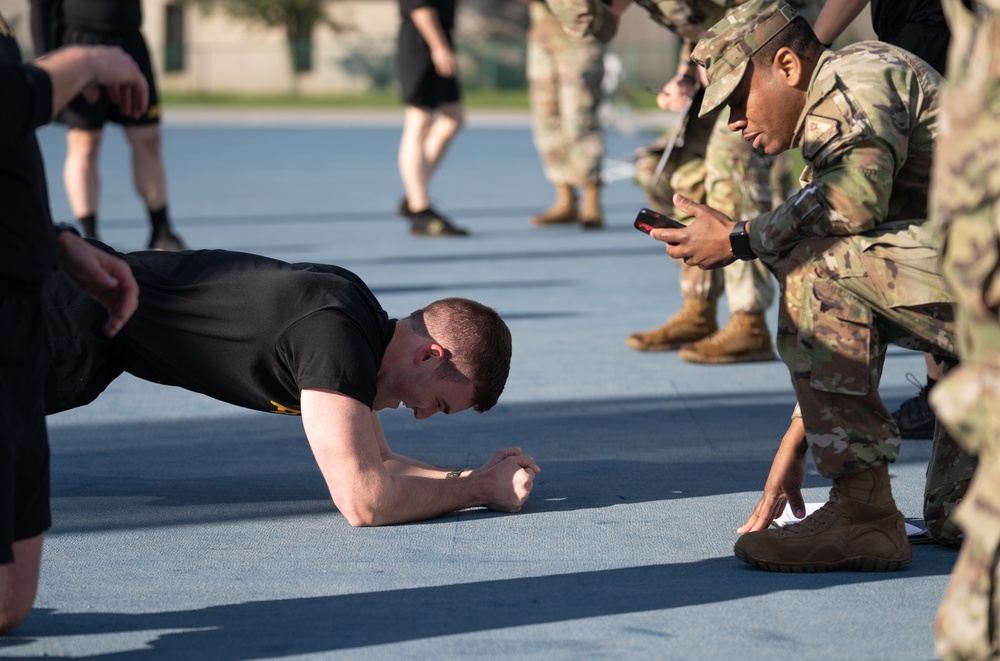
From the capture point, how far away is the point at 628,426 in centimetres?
466

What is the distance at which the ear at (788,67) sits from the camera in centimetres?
321

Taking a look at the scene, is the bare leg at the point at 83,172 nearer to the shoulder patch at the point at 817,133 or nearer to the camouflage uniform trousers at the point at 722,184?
the camouflage uniform trousers at the point at 722,184

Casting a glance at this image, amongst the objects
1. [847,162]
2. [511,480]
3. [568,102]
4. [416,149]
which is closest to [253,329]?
[511,480]

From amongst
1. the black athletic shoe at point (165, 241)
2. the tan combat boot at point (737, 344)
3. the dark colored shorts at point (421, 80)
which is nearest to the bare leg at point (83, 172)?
the black athletic shoe at point (165, 241)

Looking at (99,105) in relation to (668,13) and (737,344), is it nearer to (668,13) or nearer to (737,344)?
(668,13)

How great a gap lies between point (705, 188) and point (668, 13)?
0.70 metres

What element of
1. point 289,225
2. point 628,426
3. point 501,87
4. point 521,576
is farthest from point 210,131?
point 501,87

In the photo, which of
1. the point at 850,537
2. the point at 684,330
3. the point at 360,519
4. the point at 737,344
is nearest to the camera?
the point at 850,537

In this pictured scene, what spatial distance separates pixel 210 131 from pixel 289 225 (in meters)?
13.1

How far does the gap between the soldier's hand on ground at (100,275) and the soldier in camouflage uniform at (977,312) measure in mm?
1407

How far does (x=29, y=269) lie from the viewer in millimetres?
2469

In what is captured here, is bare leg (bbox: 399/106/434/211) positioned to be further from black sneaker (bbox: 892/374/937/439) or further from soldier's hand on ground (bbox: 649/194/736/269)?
soldier's hand on ground (bbox: 649/194/736/269)

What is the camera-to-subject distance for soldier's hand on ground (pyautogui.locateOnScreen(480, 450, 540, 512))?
3.56 meters

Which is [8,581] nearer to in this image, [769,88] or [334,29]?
[769,88]
